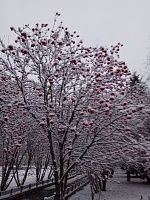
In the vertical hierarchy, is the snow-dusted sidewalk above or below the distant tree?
below

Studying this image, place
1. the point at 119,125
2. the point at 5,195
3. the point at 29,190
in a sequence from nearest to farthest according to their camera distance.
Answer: the point at 119,125, the point at 5,195, the point at 29,190

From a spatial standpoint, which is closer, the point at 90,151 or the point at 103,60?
the point at 103,60

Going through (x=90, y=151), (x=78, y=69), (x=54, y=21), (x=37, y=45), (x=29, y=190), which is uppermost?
(x=54, y=21)

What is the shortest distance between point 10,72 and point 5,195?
40.0ft

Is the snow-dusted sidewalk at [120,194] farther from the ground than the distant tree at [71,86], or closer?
closer

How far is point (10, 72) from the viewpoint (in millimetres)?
7578

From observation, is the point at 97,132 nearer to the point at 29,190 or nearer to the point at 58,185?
the point at 58,185

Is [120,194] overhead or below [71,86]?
below

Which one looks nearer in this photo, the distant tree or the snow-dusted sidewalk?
the distant tree

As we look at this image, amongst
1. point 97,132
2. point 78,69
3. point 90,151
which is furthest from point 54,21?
point 90,151

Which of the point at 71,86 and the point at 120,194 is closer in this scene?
the point at 71,86

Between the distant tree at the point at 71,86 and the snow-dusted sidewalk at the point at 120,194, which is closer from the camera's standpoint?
the distant tree at the point at 71,86

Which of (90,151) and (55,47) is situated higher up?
(55,47)

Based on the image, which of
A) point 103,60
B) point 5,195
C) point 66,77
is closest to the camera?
point 103,60
